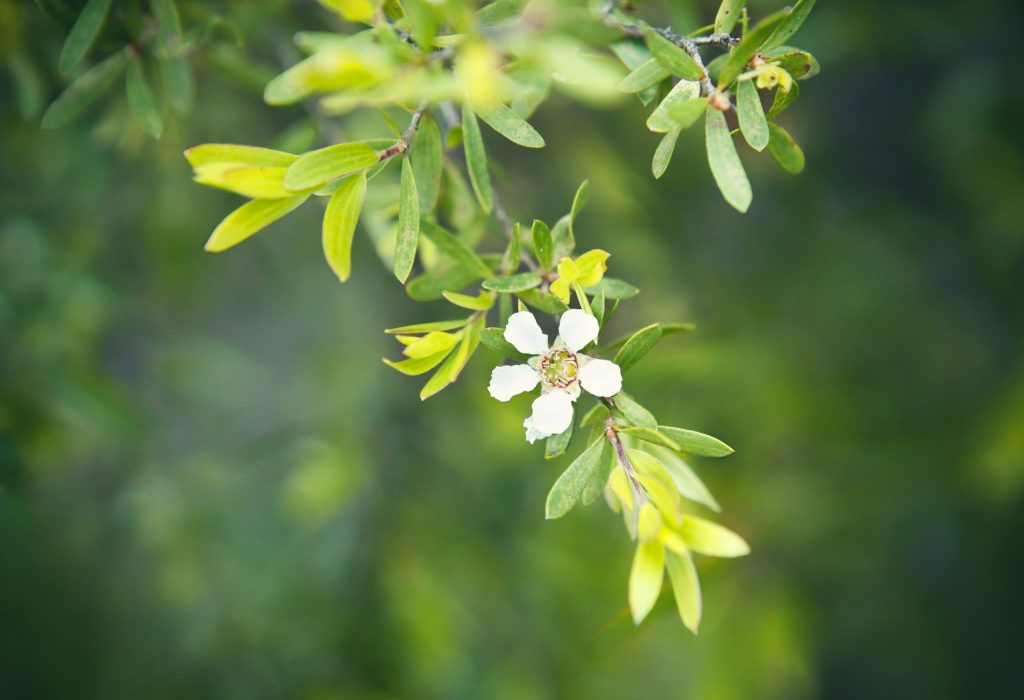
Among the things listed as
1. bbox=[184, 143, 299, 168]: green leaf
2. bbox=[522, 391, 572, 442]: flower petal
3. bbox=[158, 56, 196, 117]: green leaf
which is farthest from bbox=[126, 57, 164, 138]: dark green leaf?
bbox=[522, 391, 572, 442]: flower petal

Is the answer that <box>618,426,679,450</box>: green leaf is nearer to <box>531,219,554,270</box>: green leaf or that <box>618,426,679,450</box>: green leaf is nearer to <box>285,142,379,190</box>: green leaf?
<box>531,219,554,270</box>: green leaf

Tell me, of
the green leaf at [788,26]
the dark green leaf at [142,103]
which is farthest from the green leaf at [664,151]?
the dark green leaf at [142,103]

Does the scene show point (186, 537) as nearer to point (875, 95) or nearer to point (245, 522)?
point (245, 522)

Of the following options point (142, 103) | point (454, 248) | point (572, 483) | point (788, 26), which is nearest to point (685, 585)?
point (572, 483)

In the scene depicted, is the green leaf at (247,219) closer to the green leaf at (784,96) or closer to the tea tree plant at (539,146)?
the tea tree plant at (539,146)

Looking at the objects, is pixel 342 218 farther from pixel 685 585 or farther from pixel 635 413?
pixel 685 585

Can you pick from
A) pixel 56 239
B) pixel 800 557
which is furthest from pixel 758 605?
pixel 56 239
